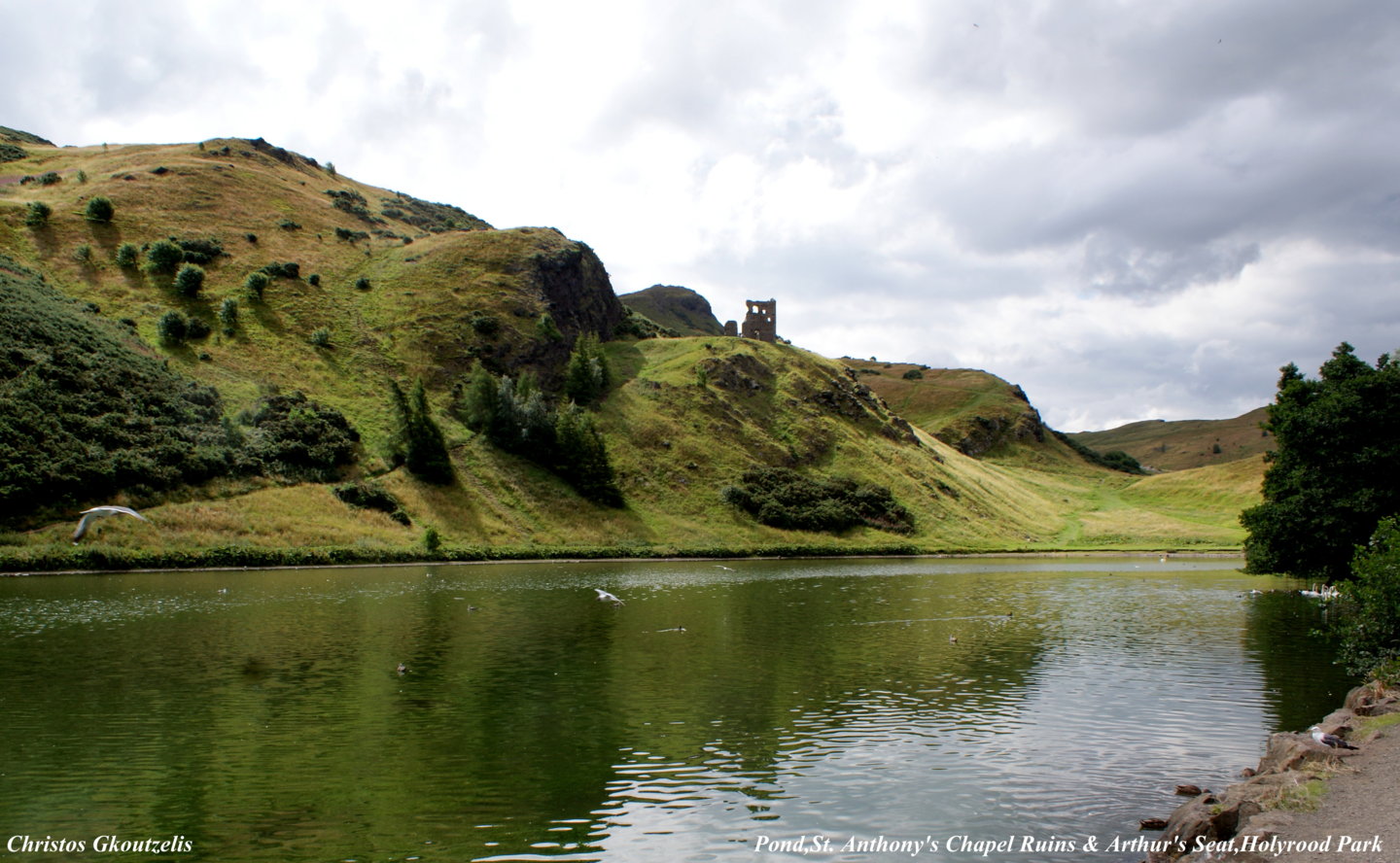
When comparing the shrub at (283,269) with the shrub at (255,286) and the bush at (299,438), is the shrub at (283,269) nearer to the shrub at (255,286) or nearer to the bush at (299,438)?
the shrub at (255,286)

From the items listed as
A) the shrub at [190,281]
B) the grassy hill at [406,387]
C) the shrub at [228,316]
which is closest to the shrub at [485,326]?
the grassy hill at [406,387]

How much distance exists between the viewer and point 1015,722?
21.9m

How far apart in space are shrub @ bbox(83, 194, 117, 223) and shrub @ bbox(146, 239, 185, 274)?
10.2 meters

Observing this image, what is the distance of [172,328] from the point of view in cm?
9069

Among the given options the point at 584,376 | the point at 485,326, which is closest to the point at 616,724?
the point at 584,376

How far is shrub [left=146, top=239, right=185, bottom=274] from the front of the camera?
101500 mm

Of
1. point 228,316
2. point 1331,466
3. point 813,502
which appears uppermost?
point 228,316

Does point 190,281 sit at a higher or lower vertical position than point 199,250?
lower

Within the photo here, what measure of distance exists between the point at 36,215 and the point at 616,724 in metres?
119

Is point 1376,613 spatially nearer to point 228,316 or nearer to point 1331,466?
point 1331,466

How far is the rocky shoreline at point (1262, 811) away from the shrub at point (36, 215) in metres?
130

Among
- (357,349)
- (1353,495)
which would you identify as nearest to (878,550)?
(1353,495)

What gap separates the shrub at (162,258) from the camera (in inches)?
Result: 3996

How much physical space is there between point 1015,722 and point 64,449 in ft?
234
